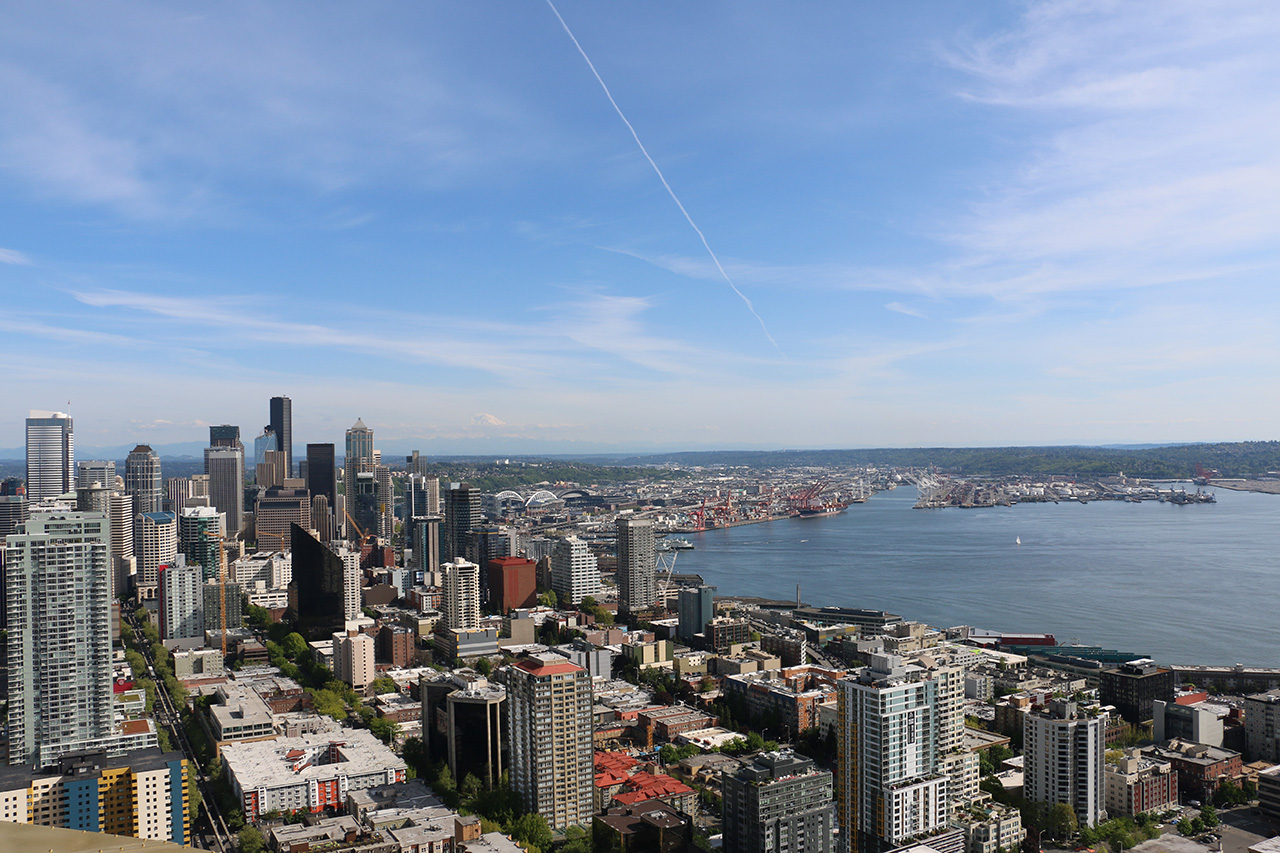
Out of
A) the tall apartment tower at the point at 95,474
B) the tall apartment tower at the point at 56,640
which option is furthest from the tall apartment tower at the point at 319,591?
the tall apartment tower at the point at 95,474

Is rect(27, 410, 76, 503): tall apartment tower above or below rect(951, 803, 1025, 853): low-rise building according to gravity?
above

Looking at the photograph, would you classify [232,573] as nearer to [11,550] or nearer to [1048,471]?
[11,550]

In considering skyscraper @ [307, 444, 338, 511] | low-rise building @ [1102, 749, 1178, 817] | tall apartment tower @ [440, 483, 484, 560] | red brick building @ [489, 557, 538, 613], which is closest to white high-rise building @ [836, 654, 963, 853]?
low-rise building @ [1102, 749, 1178, 817]

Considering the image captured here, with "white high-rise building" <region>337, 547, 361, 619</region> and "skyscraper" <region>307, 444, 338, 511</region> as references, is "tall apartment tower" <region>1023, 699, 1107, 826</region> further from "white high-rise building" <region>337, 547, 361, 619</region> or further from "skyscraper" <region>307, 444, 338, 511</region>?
"skyscraper" <region>307, 444, 338, 511</region>

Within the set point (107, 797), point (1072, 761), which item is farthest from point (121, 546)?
point (1072, 761)

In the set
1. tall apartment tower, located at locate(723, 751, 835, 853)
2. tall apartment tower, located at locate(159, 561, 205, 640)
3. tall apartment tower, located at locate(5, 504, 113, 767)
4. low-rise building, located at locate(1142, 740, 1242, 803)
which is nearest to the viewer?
tall apartment tower, located at locate(723, 751, 835, 853)

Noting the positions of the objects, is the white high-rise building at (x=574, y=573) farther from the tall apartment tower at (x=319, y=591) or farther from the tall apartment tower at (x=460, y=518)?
the tall apartment tower at (x=319, y=591)

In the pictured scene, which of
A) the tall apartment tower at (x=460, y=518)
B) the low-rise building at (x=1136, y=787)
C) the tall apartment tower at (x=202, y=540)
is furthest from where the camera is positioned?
the tall apartment tower at (x=460, y=518)
